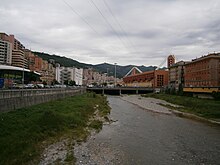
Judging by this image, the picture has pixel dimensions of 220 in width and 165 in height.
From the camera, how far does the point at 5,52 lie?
10388cm

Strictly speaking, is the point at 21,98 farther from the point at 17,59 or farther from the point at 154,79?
the point at 154,79

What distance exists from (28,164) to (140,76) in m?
141

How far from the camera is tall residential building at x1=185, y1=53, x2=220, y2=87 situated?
57.8 m

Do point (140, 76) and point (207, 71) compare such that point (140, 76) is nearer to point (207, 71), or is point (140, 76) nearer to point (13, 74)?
point (207, 71)

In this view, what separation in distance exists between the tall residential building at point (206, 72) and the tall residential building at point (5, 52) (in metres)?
80.5

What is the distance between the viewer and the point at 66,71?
153 metres

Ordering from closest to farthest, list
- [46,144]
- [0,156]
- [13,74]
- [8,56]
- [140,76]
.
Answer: [0,156]
[46,144]
[13,74]
[8,56]
[140,76]

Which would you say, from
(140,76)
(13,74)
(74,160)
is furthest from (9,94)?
(140,76)

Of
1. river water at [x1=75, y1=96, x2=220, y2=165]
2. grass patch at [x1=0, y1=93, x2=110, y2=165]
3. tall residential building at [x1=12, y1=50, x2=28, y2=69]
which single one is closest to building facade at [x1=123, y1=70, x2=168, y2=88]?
tall residential building at [x1=12, y1=50, x2=28, y2=69]

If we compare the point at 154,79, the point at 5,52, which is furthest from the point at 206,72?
the point at 5,52

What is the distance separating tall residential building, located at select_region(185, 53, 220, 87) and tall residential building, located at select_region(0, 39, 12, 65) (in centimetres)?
8052

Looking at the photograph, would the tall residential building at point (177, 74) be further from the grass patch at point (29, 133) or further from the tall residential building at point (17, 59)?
the tall residential building at point (17, 59)

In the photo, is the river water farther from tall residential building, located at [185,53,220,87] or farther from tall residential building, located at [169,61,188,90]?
tall residential building, located at [169,61,188,90]

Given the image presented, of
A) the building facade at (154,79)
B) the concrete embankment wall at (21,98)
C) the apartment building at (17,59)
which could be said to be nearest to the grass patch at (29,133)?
the concrete embankment wall at (21,98)
